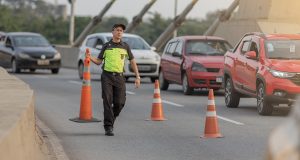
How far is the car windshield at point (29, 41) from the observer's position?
1415 inches

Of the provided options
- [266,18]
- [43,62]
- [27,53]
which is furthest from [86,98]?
[27,53]

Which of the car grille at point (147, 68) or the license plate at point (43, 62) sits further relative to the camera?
the license plate at point (43, 62)

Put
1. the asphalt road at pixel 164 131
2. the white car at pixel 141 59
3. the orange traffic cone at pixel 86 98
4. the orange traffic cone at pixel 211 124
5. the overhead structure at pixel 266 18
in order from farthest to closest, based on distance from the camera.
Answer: the overhead structure at pixel 266 18, the white car at pixel 141 59, the orange traffic cone at pixel 86 98, the orange traffic cone at pixel 211 124, the asphalt road at pixel 164 131

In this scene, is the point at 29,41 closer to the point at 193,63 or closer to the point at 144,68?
the point at 144,68

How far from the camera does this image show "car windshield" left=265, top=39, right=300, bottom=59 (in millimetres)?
16289

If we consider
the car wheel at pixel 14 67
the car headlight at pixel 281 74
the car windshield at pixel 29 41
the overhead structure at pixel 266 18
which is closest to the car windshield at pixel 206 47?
the overhead structure at pixel 266 18

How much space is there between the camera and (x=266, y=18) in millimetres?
30969

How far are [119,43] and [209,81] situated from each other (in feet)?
32.7

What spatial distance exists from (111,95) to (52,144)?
64.7 inches

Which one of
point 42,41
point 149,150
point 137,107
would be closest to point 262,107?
point 137,107

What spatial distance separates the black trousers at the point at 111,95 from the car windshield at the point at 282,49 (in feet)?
16.3

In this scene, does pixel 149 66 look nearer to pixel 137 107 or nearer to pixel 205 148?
pixel 137 107

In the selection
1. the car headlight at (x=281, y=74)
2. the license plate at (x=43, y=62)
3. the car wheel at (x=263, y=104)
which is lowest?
the license plate at (x=43, y=62)

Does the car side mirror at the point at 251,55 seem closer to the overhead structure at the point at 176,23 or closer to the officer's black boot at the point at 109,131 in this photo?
the officer's black boot at the point at 109,131
